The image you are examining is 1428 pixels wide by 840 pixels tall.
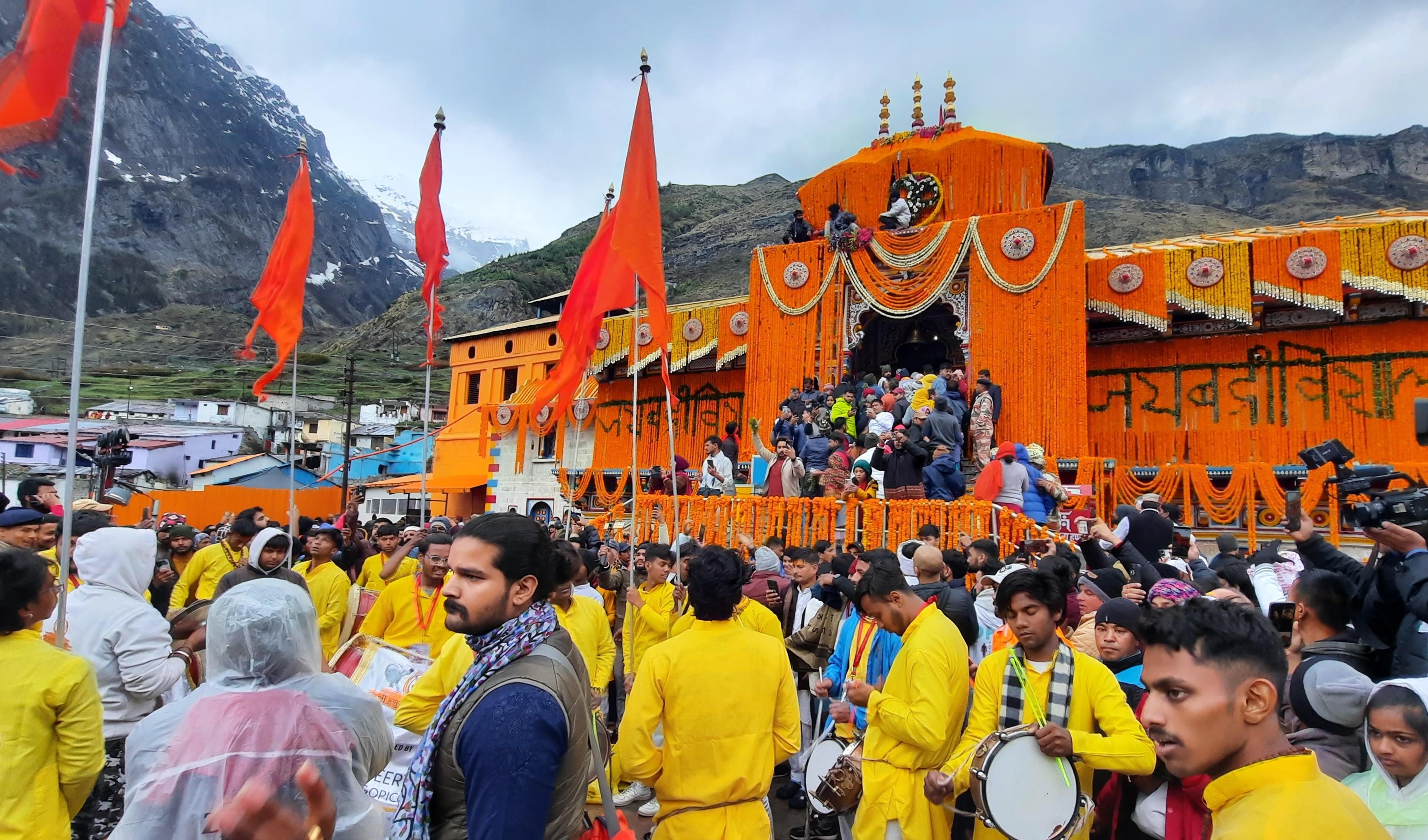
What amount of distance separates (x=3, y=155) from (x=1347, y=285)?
17045mm

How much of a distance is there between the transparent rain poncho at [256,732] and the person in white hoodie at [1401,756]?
257 cm

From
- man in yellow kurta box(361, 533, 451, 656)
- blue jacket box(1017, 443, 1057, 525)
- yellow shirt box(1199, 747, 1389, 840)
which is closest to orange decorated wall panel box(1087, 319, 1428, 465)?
blue jacket box(1017, 443, 1057, 525)

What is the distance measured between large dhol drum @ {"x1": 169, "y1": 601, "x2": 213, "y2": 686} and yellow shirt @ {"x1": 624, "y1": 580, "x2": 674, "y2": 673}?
213 cm

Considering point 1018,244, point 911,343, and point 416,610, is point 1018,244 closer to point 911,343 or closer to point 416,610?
point 911,343

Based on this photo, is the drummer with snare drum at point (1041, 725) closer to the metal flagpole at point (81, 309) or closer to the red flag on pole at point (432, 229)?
the metal flagpole at point (81, 309)

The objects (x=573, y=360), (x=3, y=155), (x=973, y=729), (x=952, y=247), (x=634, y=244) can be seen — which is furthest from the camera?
(x=952, y=247)

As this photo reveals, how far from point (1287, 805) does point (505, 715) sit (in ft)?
5.06

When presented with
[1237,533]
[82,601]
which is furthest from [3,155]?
[1237,533]

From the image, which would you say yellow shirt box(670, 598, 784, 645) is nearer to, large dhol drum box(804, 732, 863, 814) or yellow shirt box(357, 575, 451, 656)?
large dhol drum box(804, 732, 863, 814)

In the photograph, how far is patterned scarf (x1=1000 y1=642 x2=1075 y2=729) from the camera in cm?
294

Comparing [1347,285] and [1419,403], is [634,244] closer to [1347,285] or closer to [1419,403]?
[1419,403]

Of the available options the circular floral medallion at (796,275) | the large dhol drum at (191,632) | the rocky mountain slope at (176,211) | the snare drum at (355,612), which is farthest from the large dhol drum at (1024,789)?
the rocky mountain slope at (176,211)

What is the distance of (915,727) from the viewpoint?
309 cm

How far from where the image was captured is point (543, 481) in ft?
79.2
